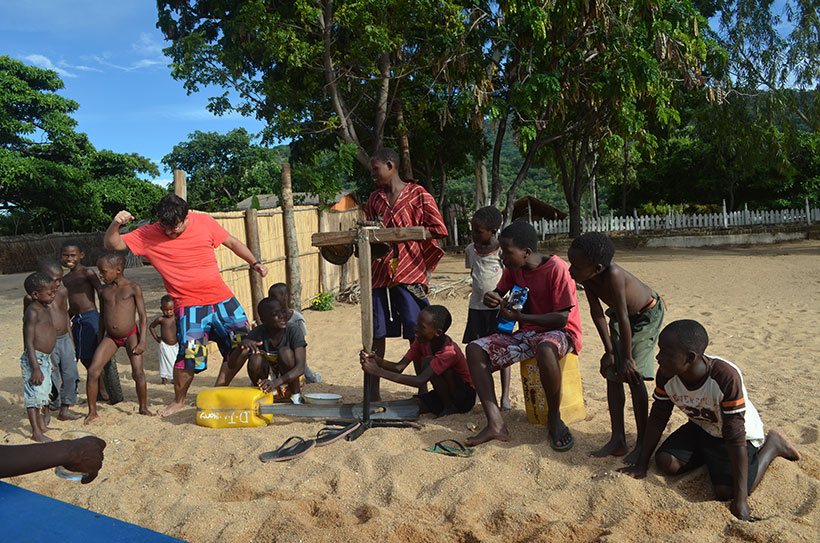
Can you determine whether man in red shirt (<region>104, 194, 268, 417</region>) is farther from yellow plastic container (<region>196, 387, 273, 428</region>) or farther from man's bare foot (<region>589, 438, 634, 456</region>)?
man's bare foot (<region>589, 438, 634, 456</region>)

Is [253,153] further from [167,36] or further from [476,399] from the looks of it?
[476,399]

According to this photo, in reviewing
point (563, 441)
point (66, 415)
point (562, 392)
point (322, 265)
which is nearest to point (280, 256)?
point (322, 265)

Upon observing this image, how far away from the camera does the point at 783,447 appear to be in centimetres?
348

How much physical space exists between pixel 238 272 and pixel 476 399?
14.0 ft

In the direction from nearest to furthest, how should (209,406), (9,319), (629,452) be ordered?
(629,452), (209,406), (9,319)

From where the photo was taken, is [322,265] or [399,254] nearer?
[399,254]

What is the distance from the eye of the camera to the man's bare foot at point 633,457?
12.0ft

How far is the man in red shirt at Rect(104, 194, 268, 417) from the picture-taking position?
5023 millimetres

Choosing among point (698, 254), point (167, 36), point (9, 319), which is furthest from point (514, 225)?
point (167, 36)

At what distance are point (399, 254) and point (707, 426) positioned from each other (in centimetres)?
235

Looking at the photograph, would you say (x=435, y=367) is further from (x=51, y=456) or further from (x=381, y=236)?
(x=51, y=456)

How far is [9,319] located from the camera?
39.8 feet

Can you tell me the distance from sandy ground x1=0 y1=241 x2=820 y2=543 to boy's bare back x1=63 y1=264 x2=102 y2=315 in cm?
86

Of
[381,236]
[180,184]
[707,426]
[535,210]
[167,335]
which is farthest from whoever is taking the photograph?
[535,210]
